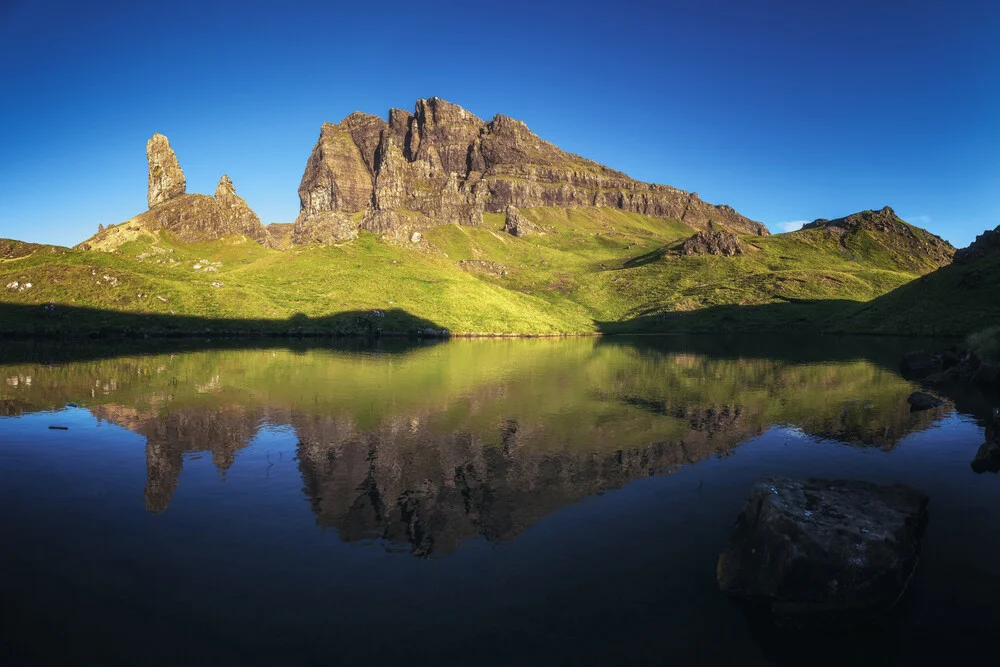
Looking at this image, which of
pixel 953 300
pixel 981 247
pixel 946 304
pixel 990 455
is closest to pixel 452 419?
pixel 990 455

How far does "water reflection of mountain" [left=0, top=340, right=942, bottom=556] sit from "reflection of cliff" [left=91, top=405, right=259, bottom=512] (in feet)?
0.47

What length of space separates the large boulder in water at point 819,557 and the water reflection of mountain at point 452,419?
25.3 ft

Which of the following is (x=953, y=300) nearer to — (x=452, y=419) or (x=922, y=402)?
(x=922, y=402)

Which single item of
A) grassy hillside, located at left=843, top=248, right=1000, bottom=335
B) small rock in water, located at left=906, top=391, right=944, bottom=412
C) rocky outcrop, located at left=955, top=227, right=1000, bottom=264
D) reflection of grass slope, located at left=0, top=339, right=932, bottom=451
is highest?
rocky outcrop, located at left=955, top=227, right=1000, bottom=264

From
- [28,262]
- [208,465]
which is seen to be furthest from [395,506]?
[28,262]

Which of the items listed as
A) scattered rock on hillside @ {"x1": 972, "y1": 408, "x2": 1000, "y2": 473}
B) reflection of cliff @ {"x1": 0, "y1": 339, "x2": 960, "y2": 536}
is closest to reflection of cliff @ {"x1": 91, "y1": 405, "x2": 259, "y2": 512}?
reflection of cliff @ {"x1": 0, "y1": 339, "x2": 960, "y2": 536}

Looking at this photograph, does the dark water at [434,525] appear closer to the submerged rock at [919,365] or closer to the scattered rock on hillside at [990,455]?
the scattered rock on hillside at [990,455]

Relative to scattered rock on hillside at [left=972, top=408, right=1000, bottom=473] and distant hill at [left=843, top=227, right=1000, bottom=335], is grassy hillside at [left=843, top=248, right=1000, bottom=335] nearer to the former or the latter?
distant hill at [left=843, top=227, right=1000, bottom=335]

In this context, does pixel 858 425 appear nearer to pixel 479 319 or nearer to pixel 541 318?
pixel 479 319

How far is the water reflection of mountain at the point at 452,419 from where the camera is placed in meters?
21.1

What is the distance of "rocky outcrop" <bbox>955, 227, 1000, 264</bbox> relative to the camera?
13212 cm

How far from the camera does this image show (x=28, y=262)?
462 ft

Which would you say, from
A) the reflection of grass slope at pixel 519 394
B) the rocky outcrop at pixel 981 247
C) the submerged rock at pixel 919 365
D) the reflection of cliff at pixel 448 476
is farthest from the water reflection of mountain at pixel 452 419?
the rocky outcrop at pixel 981 247

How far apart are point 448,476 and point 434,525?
5.24 metres
